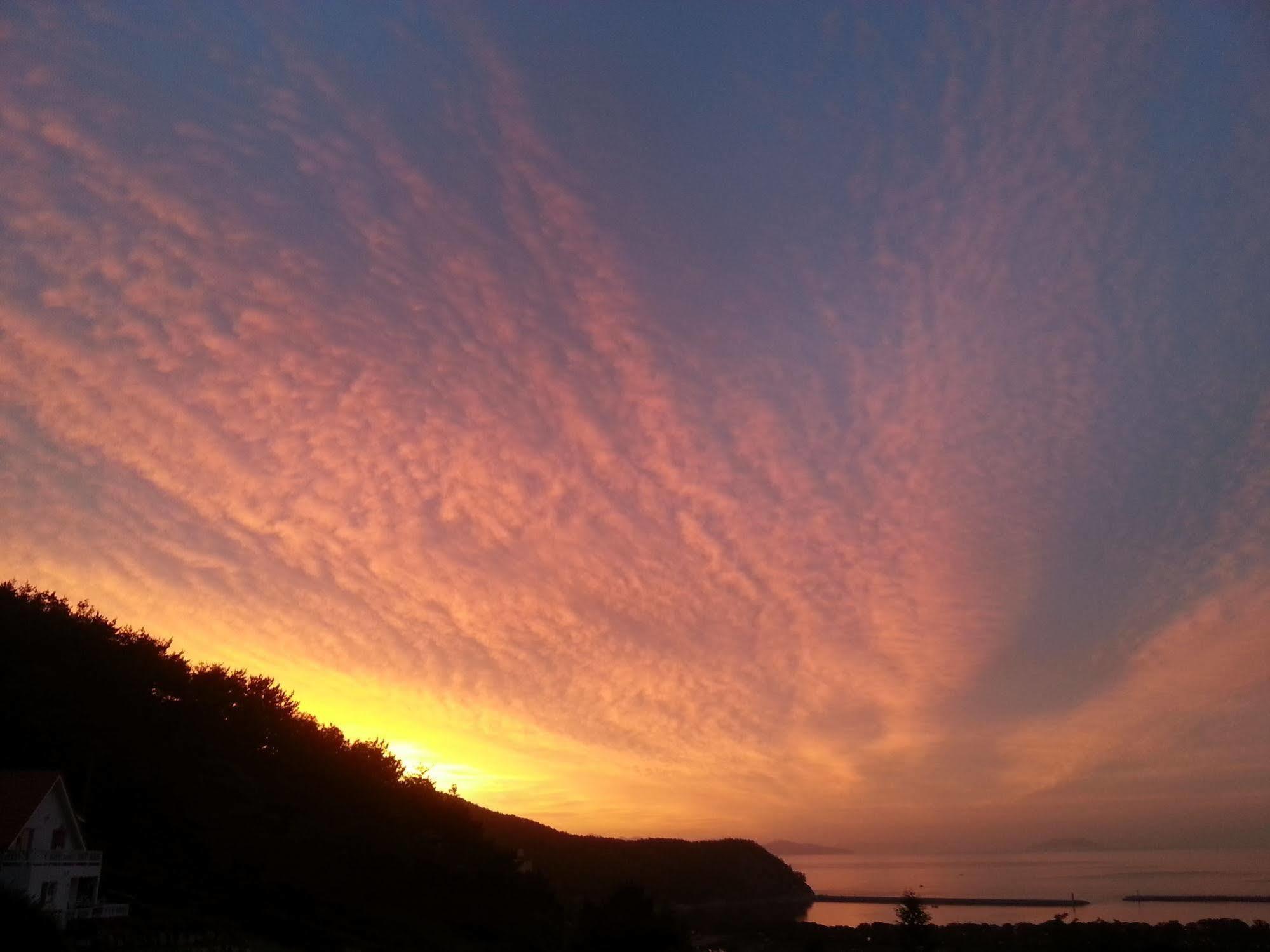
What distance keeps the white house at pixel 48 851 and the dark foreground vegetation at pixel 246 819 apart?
2048mm

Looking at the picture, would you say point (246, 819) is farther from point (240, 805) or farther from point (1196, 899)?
point (1196, 899)

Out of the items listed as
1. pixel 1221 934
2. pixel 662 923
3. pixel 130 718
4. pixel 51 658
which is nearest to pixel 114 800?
pixel 130 718

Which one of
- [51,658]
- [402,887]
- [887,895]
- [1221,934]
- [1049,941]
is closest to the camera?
[402,887]

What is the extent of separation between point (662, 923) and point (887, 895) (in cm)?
13393

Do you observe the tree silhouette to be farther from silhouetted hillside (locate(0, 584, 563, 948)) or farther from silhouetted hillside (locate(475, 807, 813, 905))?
silhouetted hillside (locate(475, 807, 813, 905))

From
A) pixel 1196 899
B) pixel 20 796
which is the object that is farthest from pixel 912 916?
pixel 1196 899

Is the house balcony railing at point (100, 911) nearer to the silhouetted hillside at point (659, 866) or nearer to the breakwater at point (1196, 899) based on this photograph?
the silhouetted hillside at point (659, 866)

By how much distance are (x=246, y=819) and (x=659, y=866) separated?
103577mm

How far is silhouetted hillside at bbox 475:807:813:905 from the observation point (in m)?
114

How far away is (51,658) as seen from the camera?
2260 inches

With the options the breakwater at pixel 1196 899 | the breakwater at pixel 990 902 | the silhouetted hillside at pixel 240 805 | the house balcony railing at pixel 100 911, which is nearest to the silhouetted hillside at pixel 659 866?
the breakwater at pixel 990 902

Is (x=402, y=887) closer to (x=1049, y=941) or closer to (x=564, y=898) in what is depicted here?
(x=1049, y=941)

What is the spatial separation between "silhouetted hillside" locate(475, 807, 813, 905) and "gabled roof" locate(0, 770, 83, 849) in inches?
2856

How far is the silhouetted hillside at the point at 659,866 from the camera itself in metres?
114
